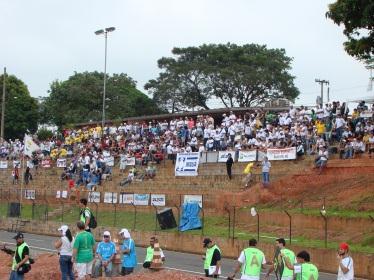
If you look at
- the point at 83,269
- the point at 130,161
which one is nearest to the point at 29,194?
the point at 130,161

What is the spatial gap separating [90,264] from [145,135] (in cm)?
Result: 3672

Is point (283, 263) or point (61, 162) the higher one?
point (61, 162)

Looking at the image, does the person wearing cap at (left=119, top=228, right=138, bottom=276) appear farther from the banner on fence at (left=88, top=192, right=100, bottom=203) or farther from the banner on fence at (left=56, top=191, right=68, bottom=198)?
the banner on fence at (left=56, top=191, right=68, bottom=198)

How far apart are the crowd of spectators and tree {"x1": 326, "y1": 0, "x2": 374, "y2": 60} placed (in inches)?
397

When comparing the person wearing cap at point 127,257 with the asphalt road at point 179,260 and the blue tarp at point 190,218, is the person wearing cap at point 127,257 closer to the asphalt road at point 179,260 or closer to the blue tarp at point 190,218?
the asphalt road at point 179,260

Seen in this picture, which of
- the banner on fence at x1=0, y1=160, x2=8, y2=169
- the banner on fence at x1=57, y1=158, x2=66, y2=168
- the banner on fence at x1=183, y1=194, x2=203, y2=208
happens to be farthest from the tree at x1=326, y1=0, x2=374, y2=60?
the banner on fence at x1=0, y1=160, x2=8, y2=169

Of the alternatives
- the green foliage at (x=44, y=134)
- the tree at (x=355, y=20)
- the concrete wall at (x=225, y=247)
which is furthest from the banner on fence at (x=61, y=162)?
the tree at (x=355, y=20)

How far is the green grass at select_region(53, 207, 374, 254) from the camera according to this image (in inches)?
1056

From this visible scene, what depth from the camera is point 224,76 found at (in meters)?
82.7

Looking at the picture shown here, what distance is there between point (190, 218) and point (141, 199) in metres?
7.64

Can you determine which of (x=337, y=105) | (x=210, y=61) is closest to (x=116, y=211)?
(x=337, y=105)

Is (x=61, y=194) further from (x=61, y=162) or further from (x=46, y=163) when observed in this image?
(x=46, y=163)

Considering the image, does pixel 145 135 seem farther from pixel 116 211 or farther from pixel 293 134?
pixel 293 134

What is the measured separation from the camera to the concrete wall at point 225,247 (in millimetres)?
24598
